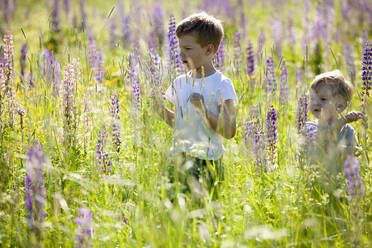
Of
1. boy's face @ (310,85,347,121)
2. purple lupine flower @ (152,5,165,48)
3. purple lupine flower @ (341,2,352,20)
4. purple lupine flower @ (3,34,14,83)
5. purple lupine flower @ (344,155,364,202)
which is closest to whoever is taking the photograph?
purple lupine flower @ (344,155,364,202)

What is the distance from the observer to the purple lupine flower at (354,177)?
2.07 m

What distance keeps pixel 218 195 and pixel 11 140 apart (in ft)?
4.83

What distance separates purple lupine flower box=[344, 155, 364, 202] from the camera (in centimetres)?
207

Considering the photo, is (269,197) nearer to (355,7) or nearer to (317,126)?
(317,126)

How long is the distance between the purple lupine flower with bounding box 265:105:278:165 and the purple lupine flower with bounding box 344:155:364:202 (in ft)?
3.39

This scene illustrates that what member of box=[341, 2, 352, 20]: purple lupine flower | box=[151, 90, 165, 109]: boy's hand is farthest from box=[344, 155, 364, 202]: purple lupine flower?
box=[341, 2, 352, 20]: purple lupine flower

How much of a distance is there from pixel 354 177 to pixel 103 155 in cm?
169

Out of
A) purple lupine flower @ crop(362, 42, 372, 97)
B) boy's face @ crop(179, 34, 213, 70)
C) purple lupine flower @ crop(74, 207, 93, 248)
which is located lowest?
purple lupine flower @ crop(74, 207, 93, 248)

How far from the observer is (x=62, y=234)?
242cm

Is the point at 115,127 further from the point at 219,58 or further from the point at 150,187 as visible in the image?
the point at 219,58

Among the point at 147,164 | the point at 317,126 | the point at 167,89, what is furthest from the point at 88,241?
the point at 317,126

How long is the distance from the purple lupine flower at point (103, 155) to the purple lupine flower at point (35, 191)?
70cm

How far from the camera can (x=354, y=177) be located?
2.10m

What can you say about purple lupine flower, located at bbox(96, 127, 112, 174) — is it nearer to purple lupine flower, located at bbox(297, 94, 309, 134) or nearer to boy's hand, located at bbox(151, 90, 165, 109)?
boy's hand, located at bbox(151, 90, 165, 109)
